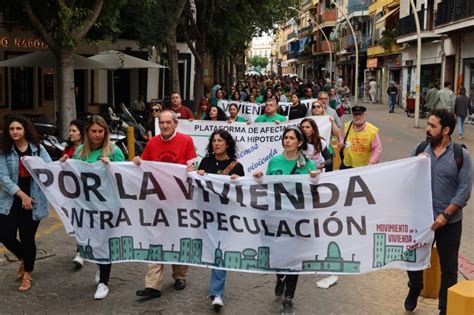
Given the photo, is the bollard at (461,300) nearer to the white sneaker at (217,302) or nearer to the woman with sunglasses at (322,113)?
the white sneaker at (217,302)

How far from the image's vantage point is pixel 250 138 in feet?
34.5

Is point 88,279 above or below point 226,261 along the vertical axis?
below

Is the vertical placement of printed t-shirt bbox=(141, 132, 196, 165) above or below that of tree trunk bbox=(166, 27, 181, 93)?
below

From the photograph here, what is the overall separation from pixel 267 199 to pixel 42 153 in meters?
2.37

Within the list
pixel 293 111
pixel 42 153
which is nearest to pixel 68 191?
pixel 42 153

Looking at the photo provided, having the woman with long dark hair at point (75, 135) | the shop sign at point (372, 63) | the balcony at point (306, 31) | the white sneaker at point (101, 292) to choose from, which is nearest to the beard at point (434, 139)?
the white sneaker at point (101, 292)

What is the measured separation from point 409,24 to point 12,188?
32548mm

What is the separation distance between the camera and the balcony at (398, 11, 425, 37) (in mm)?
33438

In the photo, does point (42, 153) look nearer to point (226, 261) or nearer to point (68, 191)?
point (68, 191)

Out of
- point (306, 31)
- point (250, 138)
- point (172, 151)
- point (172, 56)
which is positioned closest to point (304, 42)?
point (306, 31)

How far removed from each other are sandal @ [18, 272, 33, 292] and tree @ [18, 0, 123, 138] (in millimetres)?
6796

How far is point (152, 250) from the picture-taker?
550 cm

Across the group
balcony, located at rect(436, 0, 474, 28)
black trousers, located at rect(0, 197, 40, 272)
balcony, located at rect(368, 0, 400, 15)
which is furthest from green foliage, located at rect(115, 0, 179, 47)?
balcony, located at rect(368, 0, 400, 15)

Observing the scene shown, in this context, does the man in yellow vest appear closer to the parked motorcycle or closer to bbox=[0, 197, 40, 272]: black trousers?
bbox=[0, 197, 40, 272]: black trousers
